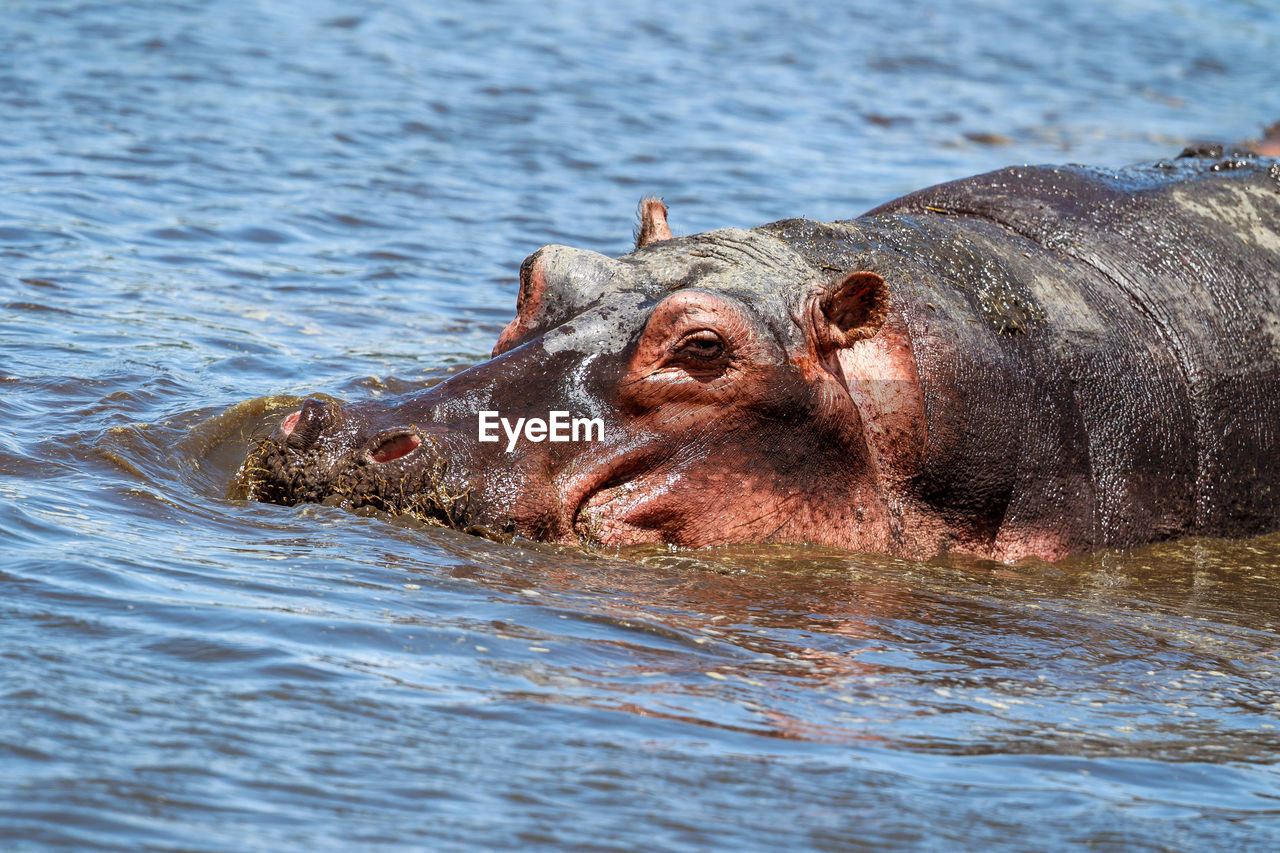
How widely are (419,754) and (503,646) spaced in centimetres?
81

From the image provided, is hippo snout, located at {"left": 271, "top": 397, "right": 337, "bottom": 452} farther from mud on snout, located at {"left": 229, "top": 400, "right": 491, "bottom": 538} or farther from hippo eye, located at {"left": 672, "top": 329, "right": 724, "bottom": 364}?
hippo eye, located at {"left": 672, "top": 329, "right": 724, "bottom": 364}

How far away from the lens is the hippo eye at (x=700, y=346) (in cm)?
539

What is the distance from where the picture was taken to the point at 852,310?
5.73 m

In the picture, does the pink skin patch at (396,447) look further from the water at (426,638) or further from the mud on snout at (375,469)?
the water at (426,638)

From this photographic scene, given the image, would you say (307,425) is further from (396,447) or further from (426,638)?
(426,638)

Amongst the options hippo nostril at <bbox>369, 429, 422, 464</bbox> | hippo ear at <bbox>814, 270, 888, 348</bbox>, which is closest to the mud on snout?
hippo nostril at <bbox>369, 429, 422, 464</bbox>

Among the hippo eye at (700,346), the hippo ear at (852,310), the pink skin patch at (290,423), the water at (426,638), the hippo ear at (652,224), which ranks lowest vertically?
the water at (426,638)

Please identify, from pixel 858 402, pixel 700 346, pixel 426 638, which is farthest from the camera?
pixel 858 402

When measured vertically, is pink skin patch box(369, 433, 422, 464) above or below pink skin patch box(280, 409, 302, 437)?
below

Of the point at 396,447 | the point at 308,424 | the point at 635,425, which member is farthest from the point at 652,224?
the point at 308,424

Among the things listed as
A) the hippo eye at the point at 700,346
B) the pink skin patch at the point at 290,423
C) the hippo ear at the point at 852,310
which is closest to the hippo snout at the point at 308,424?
the pink skin patch at the point at 290,423

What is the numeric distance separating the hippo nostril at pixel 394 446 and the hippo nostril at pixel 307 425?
0.61ft

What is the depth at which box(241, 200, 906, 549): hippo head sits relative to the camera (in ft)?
17.4

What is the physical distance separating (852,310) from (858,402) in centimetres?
34
